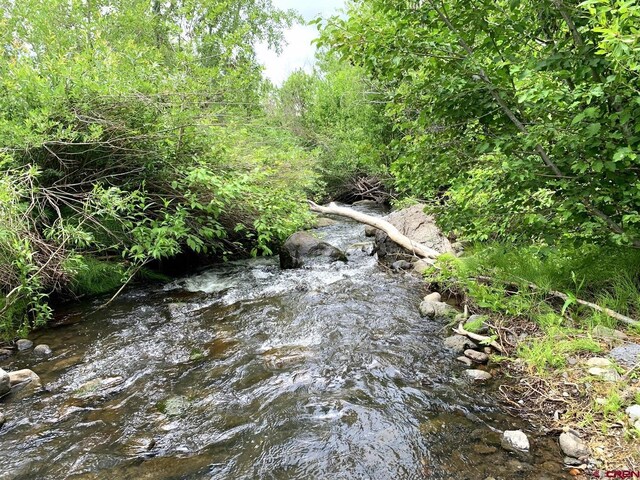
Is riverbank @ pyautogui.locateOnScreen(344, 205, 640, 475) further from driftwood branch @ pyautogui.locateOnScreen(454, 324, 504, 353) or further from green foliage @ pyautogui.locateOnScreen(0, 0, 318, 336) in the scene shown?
green foliage @ pyautogui.locateOnScreen(0, 0, 318, 336)

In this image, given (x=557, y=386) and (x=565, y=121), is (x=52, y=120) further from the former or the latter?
(x=557, y=386)

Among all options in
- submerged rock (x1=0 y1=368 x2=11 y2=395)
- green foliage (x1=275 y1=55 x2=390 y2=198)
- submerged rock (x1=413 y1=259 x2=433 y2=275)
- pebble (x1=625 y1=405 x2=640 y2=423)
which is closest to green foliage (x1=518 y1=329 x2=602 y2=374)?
pebble (x1=625 y1=405 x2=640 y2=423)

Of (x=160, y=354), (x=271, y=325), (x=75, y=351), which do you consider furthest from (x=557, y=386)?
(x=75, y=351)

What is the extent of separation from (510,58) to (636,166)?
1.47 m

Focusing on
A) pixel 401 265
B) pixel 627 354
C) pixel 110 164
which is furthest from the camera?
pixel 401 265

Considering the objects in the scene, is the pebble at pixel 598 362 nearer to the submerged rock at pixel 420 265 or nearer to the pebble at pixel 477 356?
the pebble at pixel 477 356

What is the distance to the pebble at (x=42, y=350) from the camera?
490 cm

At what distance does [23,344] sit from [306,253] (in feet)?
18.4

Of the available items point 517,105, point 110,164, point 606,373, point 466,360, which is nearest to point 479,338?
point 466,360

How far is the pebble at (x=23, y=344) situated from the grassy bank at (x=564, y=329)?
603 cm

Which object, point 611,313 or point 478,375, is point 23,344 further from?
point 611,313

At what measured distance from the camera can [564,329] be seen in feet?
13.2

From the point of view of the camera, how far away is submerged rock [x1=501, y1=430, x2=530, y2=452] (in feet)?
9.59

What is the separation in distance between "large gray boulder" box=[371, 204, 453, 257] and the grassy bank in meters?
2.71
